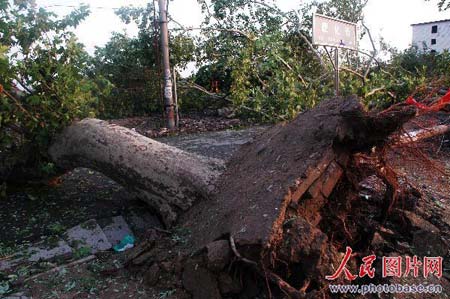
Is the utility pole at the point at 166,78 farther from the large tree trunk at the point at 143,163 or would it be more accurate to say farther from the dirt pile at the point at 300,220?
the dirt pile at the point at 300,220

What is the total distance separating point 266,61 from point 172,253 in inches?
228

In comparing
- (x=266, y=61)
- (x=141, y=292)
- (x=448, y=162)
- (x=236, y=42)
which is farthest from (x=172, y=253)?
(x=236, y=42)

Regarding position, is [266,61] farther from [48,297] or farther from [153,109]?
[48,297]

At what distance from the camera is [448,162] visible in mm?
4629

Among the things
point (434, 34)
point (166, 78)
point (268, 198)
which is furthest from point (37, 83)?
point (434, 34)

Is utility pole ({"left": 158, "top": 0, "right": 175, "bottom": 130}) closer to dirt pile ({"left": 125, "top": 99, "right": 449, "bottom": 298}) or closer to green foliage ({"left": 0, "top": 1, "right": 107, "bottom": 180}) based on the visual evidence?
green foliage ({"left": 0, "top": 1, "right": 107, "bottom": 180})

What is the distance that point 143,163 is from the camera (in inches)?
114

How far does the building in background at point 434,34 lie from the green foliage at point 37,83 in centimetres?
1845

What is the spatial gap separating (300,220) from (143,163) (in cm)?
135

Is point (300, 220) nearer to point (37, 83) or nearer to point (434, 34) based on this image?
point (37, 83)

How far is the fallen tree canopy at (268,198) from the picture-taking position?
74.5 inches

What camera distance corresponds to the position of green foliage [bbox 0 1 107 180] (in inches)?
126

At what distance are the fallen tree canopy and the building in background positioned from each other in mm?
18559

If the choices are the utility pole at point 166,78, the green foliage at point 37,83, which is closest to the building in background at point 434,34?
the utility pole at point 166,78
